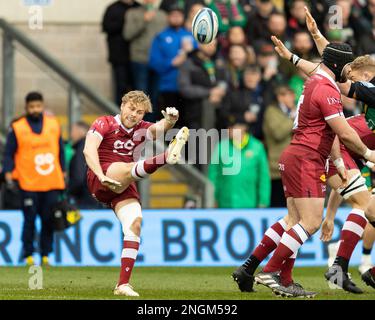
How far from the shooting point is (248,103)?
797 inches

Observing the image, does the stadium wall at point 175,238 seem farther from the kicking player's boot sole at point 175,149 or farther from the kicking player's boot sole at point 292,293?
the kicking player's boot sole at point 175,149

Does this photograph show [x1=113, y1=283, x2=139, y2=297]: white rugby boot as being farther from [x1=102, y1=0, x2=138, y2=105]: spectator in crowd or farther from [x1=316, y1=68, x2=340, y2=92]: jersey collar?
[x1=102, y1=0, x2=138, y2=105]: spectator in crowd

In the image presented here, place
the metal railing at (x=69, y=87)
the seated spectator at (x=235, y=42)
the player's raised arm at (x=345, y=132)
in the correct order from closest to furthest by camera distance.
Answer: the player's raised arm at (x=345, y=132)
the metal railing at (x=69, y=87)
the seated spectator at (x=235, y=42)

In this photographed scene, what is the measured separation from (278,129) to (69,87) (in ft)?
10.9

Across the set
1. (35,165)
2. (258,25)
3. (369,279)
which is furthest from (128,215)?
(258,25)

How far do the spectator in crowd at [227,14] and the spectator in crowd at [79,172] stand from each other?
3.05 meters

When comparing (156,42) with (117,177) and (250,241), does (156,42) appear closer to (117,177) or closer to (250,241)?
(250,241)

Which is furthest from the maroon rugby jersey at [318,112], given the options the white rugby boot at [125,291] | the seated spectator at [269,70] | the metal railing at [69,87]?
the seated spectator at [269,70]

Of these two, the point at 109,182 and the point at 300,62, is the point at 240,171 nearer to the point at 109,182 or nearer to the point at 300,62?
the point at 300,62

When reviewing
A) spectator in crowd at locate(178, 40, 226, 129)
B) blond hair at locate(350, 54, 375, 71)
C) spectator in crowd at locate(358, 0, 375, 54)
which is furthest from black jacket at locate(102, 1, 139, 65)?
blond hair at locate(350, 54, 375, 71)

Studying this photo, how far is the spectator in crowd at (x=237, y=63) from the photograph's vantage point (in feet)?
67.4

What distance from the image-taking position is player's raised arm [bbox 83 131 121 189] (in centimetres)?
1279

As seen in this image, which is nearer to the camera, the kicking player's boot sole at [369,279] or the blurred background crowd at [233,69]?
the kicking player's boot sole at [369,279]

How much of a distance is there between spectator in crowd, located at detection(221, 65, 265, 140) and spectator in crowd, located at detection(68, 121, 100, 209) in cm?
224
